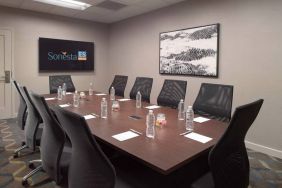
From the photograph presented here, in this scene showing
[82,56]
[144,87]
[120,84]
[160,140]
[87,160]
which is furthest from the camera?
[82,56]

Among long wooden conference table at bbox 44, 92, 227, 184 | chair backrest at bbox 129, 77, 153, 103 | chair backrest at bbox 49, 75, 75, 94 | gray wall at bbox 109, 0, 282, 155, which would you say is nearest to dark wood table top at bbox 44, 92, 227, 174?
long wooden conference table at bbox 44, 92, 227, 184

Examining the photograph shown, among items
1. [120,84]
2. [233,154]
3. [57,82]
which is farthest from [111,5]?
[233,154]

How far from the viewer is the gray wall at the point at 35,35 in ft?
15.9

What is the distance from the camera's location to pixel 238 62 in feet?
11.2

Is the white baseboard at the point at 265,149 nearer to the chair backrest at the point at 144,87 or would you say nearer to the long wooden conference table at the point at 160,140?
the long wooden conference table at the point at 160,140

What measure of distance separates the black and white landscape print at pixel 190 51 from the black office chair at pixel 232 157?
2.42 metres

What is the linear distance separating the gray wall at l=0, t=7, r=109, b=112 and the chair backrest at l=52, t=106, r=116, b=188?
173 inches

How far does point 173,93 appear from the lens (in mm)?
3365

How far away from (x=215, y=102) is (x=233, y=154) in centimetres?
126

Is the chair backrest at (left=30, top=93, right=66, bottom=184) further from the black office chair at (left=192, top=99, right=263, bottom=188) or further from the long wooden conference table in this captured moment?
the black office chair at (left=192, top=99, right=263, bottom=188)

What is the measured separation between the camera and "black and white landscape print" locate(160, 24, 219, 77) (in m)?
3.73

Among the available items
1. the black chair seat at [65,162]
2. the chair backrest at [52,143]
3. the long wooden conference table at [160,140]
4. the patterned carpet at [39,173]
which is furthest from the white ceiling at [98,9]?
the black chair seat at [65,162]

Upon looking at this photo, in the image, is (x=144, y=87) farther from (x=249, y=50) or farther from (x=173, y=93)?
(x=249, y=50)

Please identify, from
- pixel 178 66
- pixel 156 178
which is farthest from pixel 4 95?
pixel 156 178
